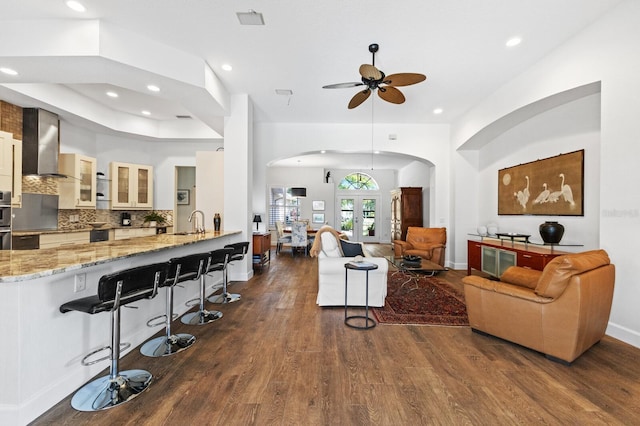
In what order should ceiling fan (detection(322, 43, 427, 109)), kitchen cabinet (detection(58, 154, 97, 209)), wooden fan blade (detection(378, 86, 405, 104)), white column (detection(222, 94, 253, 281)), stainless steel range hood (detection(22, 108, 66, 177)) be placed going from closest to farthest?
ceiling fan (detection(322, 43, 427, 109)) < wooden fan blade (detection(378, 86, 405, 104)) < stainless steel range hood (detection(22, 108, 66, 177)) < white column (detection(222, 94, 253, 281)) < kitchen cabinet (detection(58, 154, 97, 209))

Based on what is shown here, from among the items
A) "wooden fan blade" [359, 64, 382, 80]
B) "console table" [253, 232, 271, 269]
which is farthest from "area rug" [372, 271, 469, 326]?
"wooden fan blade" [359, 64, 382, 80]

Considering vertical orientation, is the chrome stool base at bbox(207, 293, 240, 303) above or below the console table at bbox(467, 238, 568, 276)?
below

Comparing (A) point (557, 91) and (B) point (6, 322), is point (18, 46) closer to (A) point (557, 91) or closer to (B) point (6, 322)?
(B) point (6, 322)

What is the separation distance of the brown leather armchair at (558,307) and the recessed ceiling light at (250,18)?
3598 millimetres

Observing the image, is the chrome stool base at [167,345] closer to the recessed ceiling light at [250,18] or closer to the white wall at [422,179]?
the recessed ceiling light at [250,18]

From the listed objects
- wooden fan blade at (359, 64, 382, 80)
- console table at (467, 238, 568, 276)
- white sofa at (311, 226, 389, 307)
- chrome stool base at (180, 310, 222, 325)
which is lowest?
chrome stool base at (180, 310, 222, 325)

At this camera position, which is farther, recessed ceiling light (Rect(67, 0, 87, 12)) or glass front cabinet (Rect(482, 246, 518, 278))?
glass front cabinet (Rect(482, 246, 518, 278))

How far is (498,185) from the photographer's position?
5738 millimetres

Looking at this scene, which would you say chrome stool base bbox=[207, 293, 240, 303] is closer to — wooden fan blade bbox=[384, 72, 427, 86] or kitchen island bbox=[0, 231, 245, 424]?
kitchen island bbox=[0, 231, 245, 424]

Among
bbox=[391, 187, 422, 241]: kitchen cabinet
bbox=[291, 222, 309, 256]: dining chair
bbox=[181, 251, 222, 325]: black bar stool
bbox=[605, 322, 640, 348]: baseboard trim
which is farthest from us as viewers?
bbox=[391, 187, 422, 241]: kitchen cabinet

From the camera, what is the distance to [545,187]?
4590mm

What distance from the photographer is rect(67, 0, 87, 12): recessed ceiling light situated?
9.25 feet

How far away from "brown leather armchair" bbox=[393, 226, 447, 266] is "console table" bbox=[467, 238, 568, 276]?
0.67 m

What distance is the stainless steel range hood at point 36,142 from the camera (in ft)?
16.1
